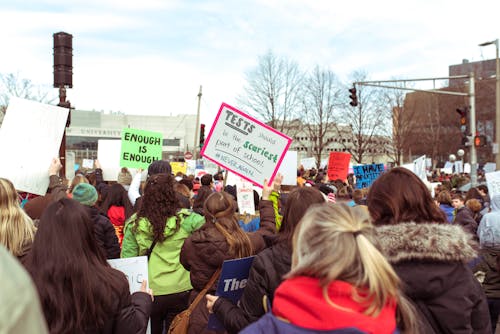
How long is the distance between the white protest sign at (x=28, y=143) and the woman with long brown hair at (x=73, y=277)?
3263mm

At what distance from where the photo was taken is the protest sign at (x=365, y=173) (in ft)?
36.9

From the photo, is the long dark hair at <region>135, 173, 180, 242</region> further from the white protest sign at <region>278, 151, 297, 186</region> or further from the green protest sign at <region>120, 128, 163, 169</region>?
the white protest sign at <region>278, 151, 297, 186</region>

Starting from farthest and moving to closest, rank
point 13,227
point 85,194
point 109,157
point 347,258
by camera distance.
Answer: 1. point 109,157
2. point 85,194
3. point 13,227
4. point 347,258

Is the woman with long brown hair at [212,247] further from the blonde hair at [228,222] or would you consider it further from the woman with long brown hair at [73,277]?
the woman with long brown hair at [73,277]

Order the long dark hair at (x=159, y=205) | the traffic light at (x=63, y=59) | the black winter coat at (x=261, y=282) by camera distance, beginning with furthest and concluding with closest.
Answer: the traffic light at (x=63, y=59)
the long dark hair at (x=159, y=205)
the black winter coat at (x=261, y=282)

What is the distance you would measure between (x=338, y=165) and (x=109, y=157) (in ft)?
19.7

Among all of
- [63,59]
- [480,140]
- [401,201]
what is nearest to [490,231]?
[401,201]

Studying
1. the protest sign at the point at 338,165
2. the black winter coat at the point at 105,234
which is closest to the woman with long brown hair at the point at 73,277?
the black winter coat at the point at 105,234

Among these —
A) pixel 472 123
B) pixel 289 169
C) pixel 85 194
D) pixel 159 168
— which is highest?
pixel 472 123

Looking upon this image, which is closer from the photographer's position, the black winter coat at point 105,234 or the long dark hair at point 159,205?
the long dark hair at point 159,205

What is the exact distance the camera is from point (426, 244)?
2676mm

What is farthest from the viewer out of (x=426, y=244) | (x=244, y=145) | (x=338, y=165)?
(x=338, y=165)

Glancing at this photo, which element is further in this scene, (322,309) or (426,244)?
(426,244)

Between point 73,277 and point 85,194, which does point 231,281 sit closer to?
point 73,277
